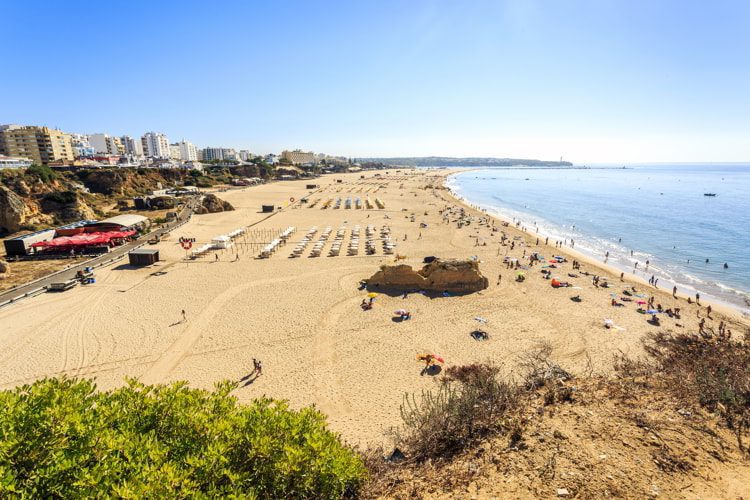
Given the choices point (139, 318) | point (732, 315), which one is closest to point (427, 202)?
point (732, 315)

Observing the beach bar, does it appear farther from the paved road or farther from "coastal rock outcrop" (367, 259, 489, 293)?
"coastal rock outcrop" (367, 259, 489, 293)

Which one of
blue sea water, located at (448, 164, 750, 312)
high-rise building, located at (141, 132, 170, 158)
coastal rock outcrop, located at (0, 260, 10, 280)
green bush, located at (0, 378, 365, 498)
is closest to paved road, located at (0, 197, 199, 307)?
coastal rock outcrop, located at (0, 260, 10, 280)

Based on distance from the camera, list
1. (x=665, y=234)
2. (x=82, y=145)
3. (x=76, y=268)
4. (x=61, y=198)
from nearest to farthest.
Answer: (x=76, y=268), (x=61, y=198), (x=665, y=234), (x=82, y=145)

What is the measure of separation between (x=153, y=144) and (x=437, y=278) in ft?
675

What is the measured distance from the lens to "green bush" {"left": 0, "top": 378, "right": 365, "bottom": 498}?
4.65 m

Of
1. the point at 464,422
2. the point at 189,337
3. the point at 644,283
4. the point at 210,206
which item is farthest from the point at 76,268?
the point at 644,283

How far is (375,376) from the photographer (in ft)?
48.4

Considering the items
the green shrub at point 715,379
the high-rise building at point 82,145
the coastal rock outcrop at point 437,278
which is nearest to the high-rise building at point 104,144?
the high-rise building at point 82,145

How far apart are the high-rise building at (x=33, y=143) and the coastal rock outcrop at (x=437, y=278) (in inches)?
4441

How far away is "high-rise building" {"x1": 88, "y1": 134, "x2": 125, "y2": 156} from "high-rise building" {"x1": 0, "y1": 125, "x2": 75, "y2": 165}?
58097mm

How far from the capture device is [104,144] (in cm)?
15438

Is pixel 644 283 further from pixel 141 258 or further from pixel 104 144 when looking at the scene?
pixel 104 144

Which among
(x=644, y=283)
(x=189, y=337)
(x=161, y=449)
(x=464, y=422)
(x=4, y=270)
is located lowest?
(x=644, y=283)

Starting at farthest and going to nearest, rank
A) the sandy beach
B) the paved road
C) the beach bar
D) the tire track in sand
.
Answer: the beach bar → the paved road → the tire track in sand → the sandy beach
